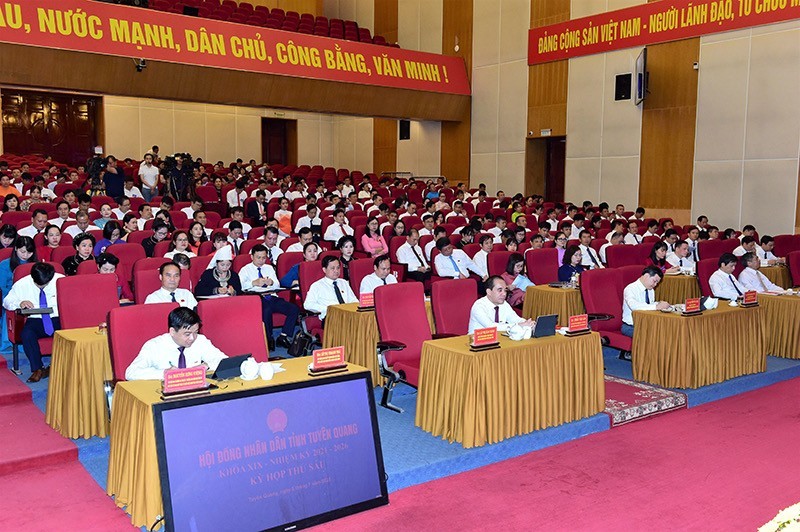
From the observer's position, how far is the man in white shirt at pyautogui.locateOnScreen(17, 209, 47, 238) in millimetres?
7340

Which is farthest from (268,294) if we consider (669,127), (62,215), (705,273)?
(669,127)

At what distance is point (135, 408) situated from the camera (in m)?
3.11

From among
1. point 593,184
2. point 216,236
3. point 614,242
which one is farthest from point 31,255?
point 593,184

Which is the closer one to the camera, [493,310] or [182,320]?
[182,320]

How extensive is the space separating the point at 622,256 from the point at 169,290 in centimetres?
545

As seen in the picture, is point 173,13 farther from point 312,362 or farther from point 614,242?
point 312,362

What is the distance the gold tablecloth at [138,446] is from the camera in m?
2.99

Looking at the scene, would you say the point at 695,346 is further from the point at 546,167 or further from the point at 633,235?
the point at 546,167

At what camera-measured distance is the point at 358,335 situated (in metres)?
5.25

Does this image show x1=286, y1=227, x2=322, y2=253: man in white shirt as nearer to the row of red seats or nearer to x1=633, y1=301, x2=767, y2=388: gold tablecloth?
x1=633, y1=301, x2=767, y2=388: gold tablecloth

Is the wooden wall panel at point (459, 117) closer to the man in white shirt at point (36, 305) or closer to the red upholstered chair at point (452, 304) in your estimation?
the red upholstered chair at point (452, 304)

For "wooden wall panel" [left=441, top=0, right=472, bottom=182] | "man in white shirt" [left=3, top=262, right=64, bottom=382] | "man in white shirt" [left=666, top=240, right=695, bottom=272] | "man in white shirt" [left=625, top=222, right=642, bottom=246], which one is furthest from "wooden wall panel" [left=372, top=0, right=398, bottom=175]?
"man in white shirt" [left=3, top=262, right=64, bottom=382]

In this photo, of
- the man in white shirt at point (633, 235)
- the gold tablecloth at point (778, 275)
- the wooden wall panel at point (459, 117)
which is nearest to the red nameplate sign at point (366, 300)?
the gold tablecloth at point (778, 275)

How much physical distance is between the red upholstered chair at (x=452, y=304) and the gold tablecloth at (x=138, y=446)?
5.90 ft
